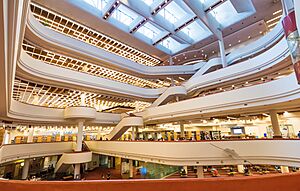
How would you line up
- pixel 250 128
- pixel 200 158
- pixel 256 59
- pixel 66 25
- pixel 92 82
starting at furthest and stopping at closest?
1. pixel 250 128
2. pixel 66 25
3. pixel 92 82
4. pixel 256 59
5. pixel 200 158

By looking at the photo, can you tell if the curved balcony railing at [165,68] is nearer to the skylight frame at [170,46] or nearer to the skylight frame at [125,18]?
the skylight frame at [170,46]

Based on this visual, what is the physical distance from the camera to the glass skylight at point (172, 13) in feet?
48.8

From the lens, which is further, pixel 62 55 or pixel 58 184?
pixel 62 55

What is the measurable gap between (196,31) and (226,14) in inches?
123

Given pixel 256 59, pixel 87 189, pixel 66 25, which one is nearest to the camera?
pixel 87 189

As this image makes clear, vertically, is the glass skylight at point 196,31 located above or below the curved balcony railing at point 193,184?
above

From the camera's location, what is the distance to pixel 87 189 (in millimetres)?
1053

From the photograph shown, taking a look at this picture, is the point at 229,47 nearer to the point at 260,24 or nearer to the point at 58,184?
the point at 260,24

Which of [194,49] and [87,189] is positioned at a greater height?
[194,49]

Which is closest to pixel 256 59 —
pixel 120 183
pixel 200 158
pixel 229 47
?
pixel 200 158

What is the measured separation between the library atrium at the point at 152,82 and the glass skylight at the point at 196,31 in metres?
0.11

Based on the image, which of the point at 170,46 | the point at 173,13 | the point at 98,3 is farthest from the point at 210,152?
the point at 170,46

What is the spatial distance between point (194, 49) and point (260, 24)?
6.28m

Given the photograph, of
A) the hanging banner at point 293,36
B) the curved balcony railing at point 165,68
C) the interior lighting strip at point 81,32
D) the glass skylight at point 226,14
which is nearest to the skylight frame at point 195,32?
the glass skylight at point 226,14
